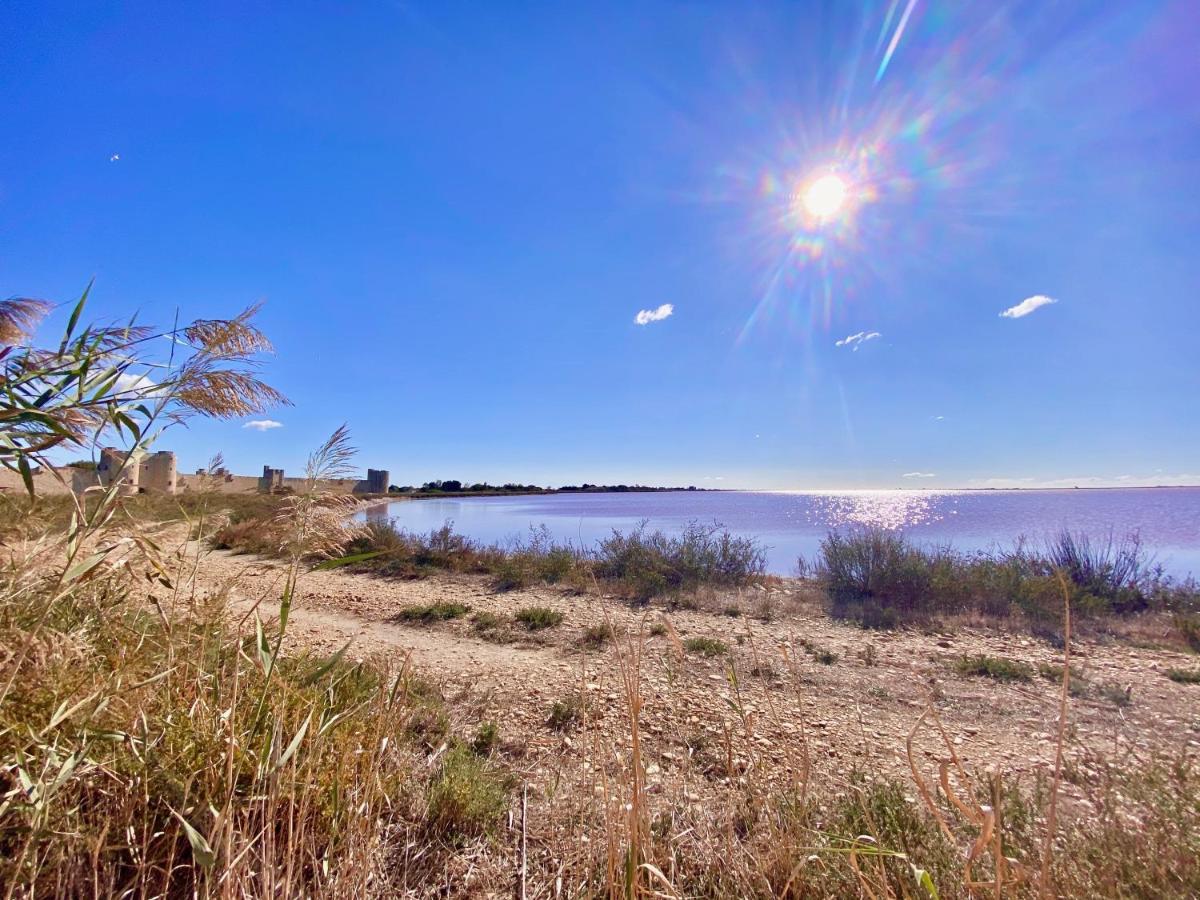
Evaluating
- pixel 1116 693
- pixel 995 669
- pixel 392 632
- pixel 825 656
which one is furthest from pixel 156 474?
pixel 1116 693

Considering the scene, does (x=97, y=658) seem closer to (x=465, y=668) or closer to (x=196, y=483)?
(x=196, y=483)

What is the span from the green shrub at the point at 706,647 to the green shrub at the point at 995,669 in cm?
229

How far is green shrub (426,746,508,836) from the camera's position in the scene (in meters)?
2.25

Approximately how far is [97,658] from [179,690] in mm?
352

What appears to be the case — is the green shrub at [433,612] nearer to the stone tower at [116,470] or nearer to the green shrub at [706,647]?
the green shrub at [706,647]

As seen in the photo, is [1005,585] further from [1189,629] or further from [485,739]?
[485,739]

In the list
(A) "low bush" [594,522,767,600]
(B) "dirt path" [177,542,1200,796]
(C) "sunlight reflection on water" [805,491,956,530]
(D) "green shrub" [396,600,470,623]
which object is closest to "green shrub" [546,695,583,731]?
(B) "dirt path" [177,542,1200,796]

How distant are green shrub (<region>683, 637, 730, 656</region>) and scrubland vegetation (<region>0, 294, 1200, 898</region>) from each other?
1.75 metres

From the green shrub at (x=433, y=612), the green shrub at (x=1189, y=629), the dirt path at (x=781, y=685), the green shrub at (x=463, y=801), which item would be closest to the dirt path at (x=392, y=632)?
the dirt path at (x=781, y=685)

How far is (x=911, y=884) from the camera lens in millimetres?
1648

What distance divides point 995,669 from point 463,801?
5154 mm

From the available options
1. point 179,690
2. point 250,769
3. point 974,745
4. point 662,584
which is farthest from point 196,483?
point 662,584

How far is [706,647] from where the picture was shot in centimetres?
522

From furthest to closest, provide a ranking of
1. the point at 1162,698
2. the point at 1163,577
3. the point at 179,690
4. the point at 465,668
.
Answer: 1. the point at 1163,577
2. the point at 465,668
3. the point at 1162,698
4. the point at 179,690
